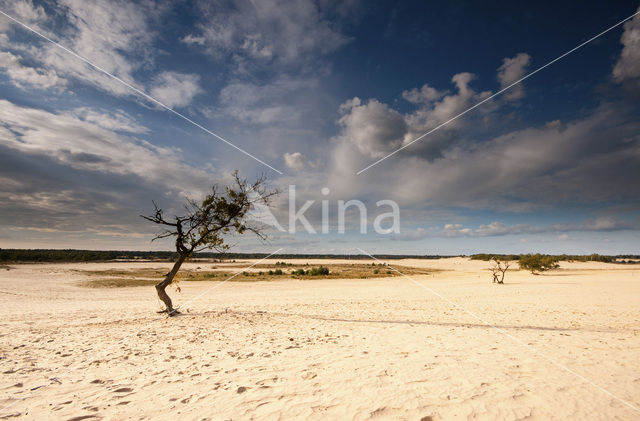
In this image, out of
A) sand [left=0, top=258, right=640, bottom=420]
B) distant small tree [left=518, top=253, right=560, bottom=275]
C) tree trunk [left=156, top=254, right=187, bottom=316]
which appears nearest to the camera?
sand [left=0, top=258, right=640, bottom=420]

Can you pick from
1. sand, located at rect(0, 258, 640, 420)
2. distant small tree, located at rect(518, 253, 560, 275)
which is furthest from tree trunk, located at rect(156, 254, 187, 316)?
distant small tree, located at rect(518, 253, 560, 275)

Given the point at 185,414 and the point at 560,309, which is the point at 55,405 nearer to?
the point at 185,414

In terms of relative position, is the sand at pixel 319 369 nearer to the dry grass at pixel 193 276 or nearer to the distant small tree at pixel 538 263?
the dry grass at pixel 193 276

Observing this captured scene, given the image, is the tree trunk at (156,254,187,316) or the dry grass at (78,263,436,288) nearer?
the tree trunk at (156,254,187,316)

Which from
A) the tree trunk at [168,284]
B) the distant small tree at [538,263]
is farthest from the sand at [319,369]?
the distant small tree at [538,263]

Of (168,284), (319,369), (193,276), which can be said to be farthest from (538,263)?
(193,276)

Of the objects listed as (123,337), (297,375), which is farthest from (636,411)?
(123,337)

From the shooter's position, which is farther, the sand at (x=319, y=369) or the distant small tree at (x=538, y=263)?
the distant small tree at (x=538, y=263)

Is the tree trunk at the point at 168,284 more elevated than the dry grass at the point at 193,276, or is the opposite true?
the tree trunk at the point at 168,284

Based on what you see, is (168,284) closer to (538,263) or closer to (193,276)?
(193,276)

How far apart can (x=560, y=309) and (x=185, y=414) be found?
19.8 metres

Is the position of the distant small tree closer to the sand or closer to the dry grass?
the dry grass

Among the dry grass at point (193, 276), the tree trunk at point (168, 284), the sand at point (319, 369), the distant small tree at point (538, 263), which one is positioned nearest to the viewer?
the sand at point (319, 369)

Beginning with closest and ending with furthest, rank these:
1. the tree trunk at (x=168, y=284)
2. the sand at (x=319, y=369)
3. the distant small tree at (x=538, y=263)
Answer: the sand at (x=319, y=369), the tree trunk at (x=168, y=284), the distant small tree at (x=538, y=263)
